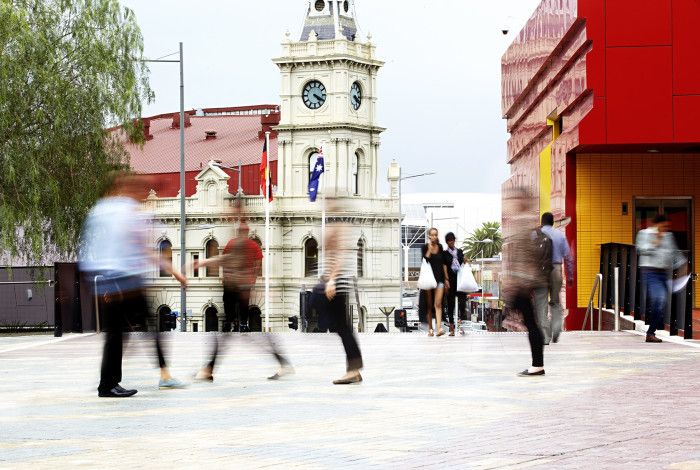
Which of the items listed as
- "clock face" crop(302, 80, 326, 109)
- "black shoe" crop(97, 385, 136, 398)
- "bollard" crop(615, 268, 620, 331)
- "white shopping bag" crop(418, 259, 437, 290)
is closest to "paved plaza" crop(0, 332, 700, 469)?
"black shoe" crop(97, 385, 136, 398)

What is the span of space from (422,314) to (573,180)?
5.42 m

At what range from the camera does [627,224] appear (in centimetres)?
2770

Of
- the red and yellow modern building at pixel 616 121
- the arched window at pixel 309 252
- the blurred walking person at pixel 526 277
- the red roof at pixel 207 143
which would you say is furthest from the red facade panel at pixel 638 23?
the red roof at pixel 207 143

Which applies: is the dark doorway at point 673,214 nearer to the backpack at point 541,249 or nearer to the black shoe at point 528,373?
the backpack at point 541,249

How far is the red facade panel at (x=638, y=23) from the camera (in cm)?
2566

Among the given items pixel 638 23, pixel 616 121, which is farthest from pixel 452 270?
pixel 638 23

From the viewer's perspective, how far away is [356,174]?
342 ft

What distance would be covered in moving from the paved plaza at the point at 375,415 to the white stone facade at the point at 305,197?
279ft

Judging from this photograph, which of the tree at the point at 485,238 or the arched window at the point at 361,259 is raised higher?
the tree at the point at 485,238

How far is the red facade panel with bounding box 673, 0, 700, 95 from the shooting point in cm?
2556

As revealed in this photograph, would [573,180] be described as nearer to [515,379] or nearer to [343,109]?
[515,379]

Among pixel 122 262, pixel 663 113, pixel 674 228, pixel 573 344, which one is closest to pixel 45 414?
pixel 122 262

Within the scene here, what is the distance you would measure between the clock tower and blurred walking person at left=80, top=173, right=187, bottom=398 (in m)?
89.3

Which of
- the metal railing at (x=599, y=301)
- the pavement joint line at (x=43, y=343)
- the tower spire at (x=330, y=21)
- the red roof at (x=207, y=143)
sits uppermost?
the tower spire at (x=330, y=21)
